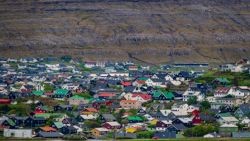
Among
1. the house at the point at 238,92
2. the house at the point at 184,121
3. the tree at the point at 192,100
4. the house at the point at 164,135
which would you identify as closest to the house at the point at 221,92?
the house at the point at 238,92

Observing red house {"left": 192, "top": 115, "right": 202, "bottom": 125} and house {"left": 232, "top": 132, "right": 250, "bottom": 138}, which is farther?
red house {"left": 192, "top": 115, "right": 202, "bottom": 125}

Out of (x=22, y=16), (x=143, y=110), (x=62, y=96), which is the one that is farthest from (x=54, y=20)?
(x=143, y=110)

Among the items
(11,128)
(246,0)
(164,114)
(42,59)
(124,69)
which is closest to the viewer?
(11,128)

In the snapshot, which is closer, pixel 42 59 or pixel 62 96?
pixel 62 96

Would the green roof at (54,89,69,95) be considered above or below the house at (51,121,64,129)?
above

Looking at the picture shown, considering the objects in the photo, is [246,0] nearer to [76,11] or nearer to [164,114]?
[76,11]

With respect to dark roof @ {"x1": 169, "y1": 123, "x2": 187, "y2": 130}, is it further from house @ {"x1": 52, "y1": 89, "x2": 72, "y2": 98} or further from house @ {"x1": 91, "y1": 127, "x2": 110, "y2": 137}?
house @ {"x1": 52, "y1": 89, "x2": 72, "y2": 98}

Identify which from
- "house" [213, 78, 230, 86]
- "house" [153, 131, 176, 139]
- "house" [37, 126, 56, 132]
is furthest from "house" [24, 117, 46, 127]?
"house" [213, 78, 230, 86]

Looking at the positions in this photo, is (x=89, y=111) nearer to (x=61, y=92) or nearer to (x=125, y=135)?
(x=125, y=135)
